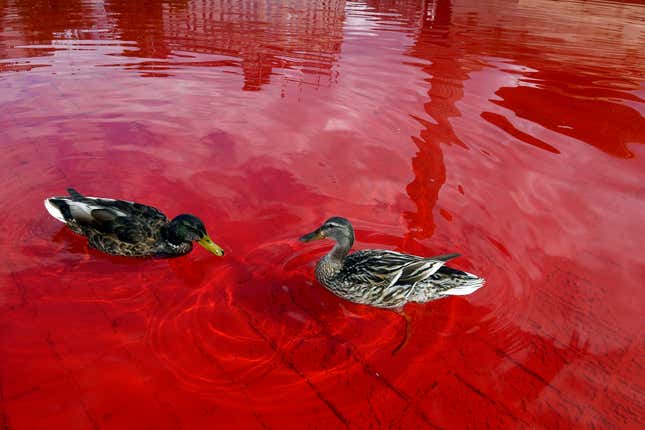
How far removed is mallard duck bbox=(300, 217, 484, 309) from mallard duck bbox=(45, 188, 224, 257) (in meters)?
1.11

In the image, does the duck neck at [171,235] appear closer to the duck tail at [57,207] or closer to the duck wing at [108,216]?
the duck wing at [108,216]

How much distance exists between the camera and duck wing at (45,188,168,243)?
4.07 meters

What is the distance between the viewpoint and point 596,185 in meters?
5.68

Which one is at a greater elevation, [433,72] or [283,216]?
[433,72]

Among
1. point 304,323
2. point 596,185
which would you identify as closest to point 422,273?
point 304,323

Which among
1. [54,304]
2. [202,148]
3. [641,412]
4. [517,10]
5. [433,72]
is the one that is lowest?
[641,412]

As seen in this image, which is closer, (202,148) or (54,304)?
(54,304)

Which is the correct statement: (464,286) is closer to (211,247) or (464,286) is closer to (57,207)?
(211,247)

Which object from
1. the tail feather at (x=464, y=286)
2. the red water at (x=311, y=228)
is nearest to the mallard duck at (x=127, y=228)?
the red water at (x=311, y=228)

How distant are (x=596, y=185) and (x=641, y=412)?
11.6 feet

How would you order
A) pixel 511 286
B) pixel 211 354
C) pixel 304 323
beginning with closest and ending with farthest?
1. pixel 211 354
2. pixel 304 323
3. pixel 511 286

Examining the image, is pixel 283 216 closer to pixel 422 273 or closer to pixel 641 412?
pixel 422 273

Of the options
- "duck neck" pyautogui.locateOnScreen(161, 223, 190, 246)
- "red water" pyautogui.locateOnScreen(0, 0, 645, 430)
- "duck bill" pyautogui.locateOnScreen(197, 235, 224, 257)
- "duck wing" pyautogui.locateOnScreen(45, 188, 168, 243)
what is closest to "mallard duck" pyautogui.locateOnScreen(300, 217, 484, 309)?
"red water" pyautogui.locateOnScreen(0, 0, 645, 430)

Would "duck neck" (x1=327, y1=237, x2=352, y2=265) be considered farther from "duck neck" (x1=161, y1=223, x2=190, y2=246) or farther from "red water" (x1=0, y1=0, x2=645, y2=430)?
"duck neck" (x1=161, y1=223, x2=190, y2=246)
